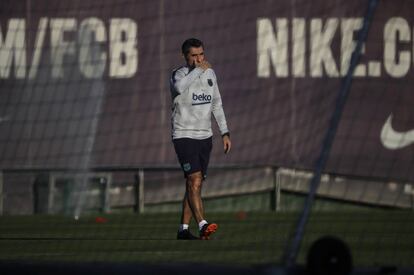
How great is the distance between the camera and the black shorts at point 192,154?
10.7m

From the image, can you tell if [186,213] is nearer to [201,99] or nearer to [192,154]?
[192,154]

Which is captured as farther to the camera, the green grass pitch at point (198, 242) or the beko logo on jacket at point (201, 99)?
the beko logo on jacket at point (201, 99)

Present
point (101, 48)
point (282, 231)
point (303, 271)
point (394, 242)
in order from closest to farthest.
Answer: point (303, 271)
point (394, 242)
point (282, 231)
point (101, 48)

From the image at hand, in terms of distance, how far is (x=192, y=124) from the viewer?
424 inches

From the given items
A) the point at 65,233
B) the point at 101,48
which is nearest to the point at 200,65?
the point at 65,233

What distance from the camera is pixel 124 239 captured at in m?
11.1

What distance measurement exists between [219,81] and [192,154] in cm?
623

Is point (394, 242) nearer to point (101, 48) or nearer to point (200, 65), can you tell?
point (200, 65)

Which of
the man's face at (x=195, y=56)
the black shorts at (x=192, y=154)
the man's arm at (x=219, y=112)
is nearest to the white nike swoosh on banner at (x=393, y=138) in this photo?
the man's arm at (x=219, y=112)

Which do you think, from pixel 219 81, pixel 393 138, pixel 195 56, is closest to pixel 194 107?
pixel 195 56

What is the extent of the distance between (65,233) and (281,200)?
530 centimetres

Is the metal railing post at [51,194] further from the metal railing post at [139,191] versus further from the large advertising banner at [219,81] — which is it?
the metal railing post at [139,191]

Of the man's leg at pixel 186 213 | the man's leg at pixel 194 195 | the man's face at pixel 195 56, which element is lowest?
the man's leg at pixel 186 213

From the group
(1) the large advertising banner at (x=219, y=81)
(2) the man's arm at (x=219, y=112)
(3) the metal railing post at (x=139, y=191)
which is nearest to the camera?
(2) the man's arm at (x=219, y=112)
